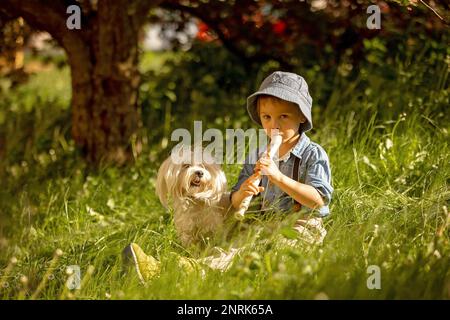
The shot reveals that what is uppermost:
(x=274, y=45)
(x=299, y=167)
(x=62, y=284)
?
(x=274, y=45)

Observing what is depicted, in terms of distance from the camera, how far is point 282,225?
327cm

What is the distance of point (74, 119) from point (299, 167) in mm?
2242

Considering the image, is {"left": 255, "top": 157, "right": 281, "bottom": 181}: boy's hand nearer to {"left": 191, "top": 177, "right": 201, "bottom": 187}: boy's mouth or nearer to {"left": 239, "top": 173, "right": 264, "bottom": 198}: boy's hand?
{"left": 239, "top": 173, "right": 264, "bottom": 198}: boy's hand

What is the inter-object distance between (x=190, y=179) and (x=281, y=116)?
0.52m

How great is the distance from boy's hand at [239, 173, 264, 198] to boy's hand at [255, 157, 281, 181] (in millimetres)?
58

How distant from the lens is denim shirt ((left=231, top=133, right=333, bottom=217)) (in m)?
3.44

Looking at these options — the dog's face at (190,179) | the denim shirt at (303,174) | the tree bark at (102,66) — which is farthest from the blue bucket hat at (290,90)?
the tree bark at (102,66)

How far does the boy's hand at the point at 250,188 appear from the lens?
336 centimetres

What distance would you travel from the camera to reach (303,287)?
9.08ft

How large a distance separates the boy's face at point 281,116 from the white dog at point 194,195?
328 mm

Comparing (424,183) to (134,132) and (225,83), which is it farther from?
(225,83)

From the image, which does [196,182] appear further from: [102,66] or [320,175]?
[102,66]

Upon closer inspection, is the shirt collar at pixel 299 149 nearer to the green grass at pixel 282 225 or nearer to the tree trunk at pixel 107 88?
the green grass at pixel 282 225
